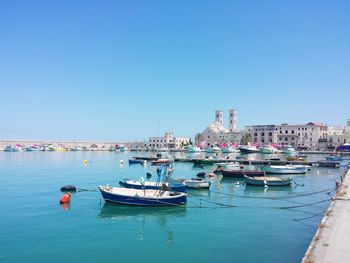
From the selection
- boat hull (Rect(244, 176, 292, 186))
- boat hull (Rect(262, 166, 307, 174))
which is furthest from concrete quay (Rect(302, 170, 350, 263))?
boat hull (Rect(262, 166, 307, 174))

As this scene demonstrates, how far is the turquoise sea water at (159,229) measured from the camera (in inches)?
751

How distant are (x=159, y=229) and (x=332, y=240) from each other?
12.0m

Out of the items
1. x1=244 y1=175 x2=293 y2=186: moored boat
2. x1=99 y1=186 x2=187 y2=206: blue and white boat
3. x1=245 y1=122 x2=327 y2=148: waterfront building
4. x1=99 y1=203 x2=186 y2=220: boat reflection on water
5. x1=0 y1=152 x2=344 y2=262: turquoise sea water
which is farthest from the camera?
x1=245 y1=122 x2=327 y2=148: waterfront building

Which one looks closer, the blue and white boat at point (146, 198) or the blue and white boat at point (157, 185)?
the blue and white boat at point (146, 198)

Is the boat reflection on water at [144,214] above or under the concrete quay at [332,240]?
under

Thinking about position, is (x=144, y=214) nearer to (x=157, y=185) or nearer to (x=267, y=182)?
(x=157, y=185)

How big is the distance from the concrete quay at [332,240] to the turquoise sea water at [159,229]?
213 cm

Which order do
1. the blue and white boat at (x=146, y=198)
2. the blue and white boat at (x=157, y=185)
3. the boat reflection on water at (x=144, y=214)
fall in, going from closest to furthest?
the boat reflection on water at (x=144, y=214)
the blue and white boat at (x=146, y=198)
the blue and white boat at (x=157, y=185)

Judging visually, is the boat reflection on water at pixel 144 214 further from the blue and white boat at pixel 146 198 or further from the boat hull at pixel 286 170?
the boat hull at pixel 286 170

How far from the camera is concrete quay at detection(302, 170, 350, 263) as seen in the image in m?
13.9

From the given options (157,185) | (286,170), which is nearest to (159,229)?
(157,185)

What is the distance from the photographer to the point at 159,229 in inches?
968

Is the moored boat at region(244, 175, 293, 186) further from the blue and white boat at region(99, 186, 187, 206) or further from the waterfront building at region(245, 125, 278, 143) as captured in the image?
the waterfront building at region(245, 125, 278, 143)

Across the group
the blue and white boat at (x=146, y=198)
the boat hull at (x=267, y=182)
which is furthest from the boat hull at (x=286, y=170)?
the blue and white boat at (x=146, y=198)
